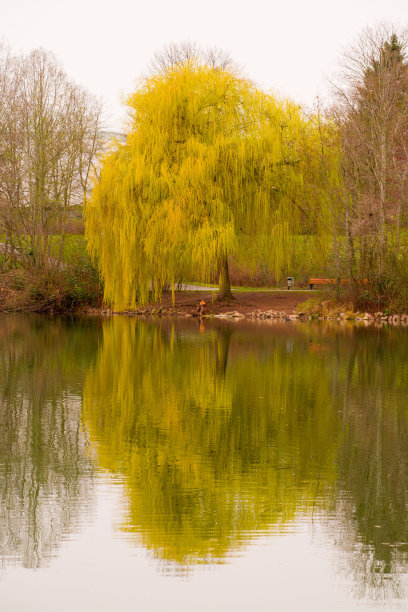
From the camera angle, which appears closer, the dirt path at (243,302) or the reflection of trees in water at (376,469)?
the reflection of trees in water at (376,469)

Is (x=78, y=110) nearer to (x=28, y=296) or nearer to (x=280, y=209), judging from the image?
(x=28, y=296)

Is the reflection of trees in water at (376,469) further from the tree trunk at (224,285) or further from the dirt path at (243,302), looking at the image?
the tree trunk at (224,285)

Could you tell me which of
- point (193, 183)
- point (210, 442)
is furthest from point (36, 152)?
point (210, 442)

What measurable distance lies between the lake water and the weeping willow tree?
1526cm

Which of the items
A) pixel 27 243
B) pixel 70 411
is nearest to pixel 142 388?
pixel 70 411

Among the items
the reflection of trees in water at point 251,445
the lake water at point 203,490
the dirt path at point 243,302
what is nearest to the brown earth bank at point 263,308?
the dirt path at point 243,302

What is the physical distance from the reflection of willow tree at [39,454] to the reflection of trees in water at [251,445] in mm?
326

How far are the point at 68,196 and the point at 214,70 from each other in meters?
8.56

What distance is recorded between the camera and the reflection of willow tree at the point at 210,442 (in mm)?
5359

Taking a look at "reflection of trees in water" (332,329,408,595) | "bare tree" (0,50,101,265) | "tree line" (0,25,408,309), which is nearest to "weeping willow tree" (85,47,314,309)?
"tree line" (0,25,408,309)

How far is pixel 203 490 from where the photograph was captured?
19.9 feet

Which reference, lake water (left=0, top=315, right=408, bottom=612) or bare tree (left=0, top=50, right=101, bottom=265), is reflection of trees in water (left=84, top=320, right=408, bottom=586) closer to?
lake water (left=0, top=315, right=408, bottom=612)

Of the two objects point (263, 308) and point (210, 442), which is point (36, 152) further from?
point (210, 442)

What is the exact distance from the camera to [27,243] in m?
33.6
